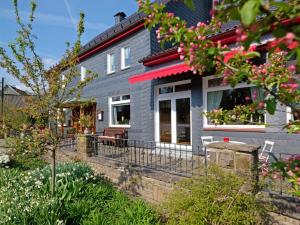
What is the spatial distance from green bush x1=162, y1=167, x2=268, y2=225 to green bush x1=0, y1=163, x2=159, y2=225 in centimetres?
144

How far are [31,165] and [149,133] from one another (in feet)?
20.1

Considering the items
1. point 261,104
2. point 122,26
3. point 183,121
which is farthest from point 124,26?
point 261,104

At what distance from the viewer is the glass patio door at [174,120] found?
12719mm

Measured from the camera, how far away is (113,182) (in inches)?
373

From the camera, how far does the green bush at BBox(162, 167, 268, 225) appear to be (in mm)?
4727

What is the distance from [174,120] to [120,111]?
5.38 metres

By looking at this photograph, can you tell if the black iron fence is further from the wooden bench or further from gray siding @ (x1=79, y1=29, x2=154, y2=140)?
gray siding @ (x1=79, y1=29, x2=154, y2=140)

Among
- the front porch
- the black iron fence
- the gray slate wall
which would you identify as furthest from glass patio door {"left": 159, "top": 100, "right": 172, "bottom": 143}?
the front porch

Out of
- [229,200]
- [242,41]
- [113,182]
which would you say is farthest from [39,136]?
Answer: [242,41]

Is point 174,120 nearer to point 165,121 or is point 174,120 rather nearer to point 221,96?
point 165,121

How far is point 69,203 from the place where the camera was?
24.2 ft

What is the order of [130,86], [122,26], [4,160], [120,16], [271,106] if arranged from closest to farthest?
[271,106]
[4,160]
[130,86]
[122,26]
[120,16]

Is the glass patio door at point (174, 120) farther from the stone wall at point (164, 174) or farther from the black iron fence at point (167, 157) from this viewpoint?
the stone wall at point (164, 174)

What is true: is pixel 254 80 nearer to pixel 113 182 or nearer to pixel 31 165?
pixel 113 182
